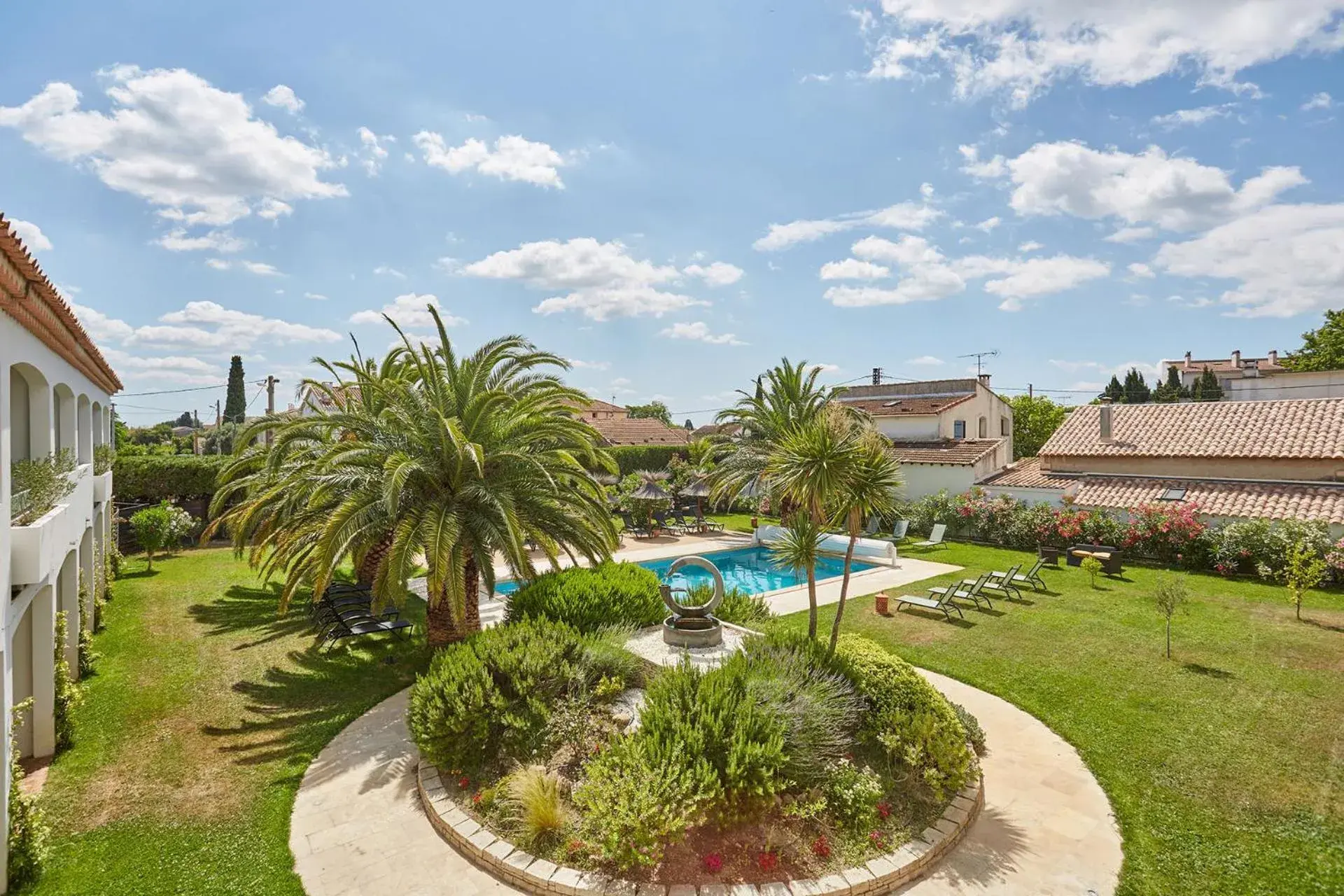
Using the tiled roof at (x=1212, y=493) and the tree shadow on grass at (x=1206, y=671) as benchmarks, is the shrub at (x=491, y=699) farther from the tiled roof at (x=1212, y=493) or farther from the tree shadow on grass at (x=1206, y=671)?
the tiled roof at (x=1212, y=493)

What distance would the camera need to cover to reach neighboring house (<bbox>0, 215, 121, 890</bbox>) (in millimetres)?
6488

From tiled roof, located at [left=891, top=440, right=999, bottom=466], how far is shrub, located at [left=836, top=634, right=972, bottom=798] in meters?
21.1

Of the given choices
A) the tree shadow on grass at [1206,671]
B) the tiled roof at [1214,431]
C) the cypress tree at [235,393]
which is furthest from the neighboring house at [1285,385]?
the cypress tree at [235,393]

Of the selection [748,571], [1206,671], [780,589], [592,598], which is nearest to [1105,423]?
[748,571]

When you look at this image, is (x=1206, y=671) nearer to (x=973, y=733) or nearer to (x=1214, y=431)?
(x=973, y=733)

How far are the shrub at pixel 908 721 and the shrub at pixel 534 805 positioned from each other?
3.83 m

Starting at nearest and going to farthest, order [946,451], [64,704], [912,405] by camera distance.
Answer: [64,704] < [946,451] < [912,405]

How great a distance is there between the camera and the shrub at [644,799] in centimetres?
635

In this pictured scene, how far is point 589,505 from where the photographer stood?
41.1 ft

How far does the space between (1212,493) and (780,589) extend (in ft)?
49.3

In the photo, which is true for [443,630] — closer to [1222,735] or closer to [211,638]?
[211,638]

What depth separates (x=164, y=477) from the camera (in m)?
25.5

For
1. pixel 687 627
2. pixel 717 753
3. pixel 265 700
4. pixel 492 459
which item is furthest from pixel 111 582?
pixel 717 753

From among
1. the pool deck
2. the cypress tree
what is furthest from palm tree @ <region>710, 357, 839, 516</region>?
the cypress tree
